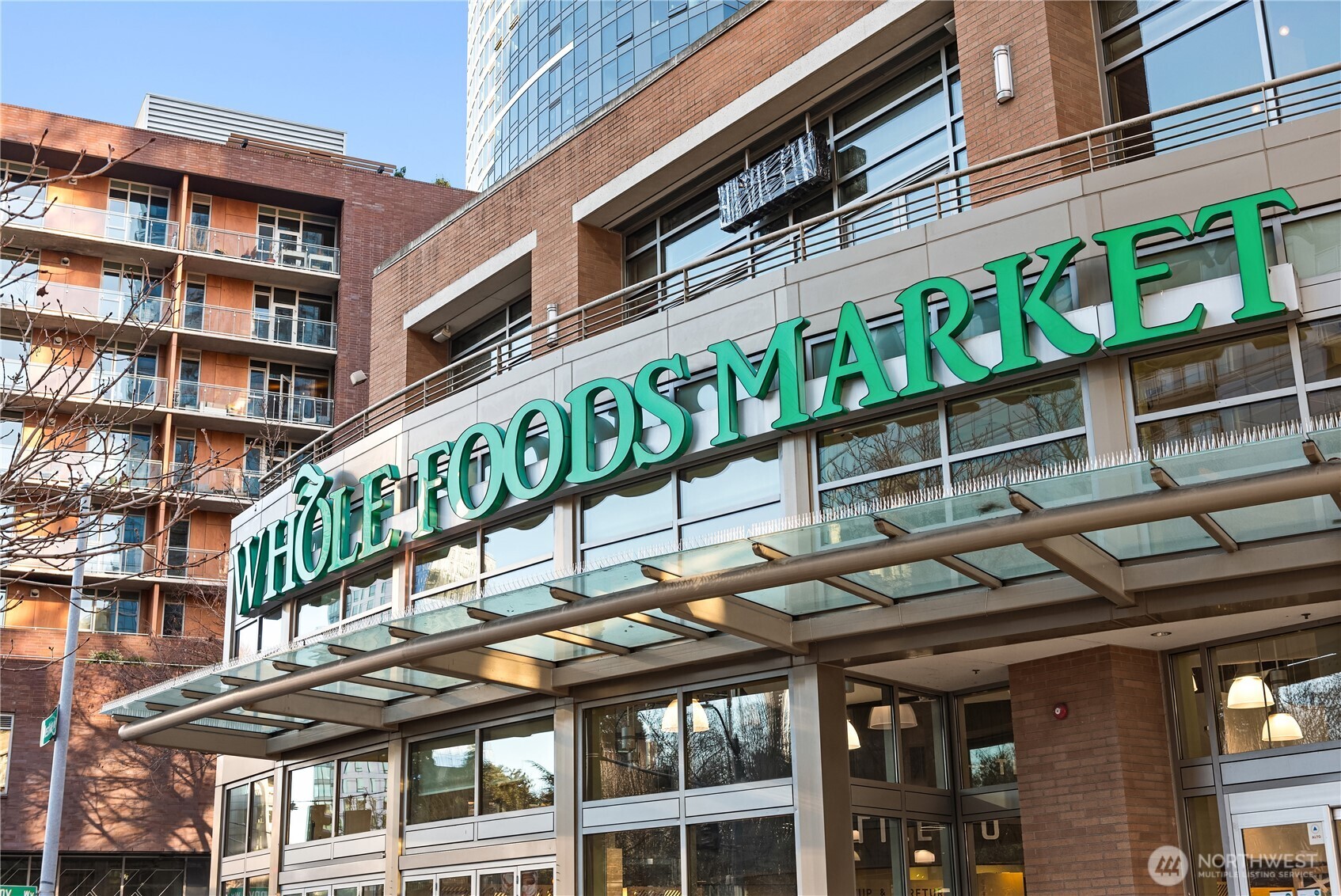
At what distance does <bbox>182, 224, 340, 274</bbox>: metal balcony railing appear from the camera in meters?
42.3

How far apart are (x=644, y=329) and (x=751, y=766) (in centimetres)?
525

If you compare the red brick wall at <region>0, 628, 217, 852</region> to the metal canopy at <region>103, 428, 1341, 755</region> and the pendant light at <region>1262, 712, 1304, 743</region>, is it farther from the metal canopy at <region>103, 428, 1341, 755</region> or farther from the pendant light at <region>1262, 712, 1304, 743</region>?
the pendant light at <region>1262, 712, 1304, 743</region>

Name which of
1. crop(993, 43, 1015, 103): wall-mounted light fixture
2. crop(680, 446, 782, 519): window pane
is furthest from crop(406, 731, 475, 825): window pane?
crop(993, 43, 1015, 103): wall-mounted light fixture

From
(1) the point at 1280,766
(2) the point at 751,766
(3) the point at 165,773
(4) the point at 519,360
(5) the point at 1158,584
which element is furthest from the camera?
(3) the point at 165,773

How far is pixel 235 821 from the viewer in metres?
22.5

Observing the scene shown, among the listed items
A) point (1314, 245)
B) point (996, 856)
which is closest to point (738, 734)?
point (996, 856)

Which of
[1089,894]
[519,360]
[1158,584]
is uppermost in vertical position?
[519,360]

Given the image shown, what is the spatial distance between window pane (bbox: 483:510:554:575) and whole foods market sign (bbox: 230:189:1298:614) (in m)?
0.50

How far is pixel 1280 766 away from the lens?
12.1m

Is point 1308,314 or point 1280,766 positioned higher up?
point 1308,314

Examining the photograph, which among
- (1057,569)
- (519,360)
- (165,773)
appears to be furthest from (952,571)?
(165,773)

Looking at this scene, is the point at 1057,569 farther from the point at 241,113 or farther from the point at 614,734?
the point at 241,113

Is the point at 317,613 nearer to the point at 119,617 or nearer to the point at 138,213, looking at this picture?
the point at 119,617

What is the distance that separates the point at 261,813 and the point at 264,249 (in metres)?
26.0
